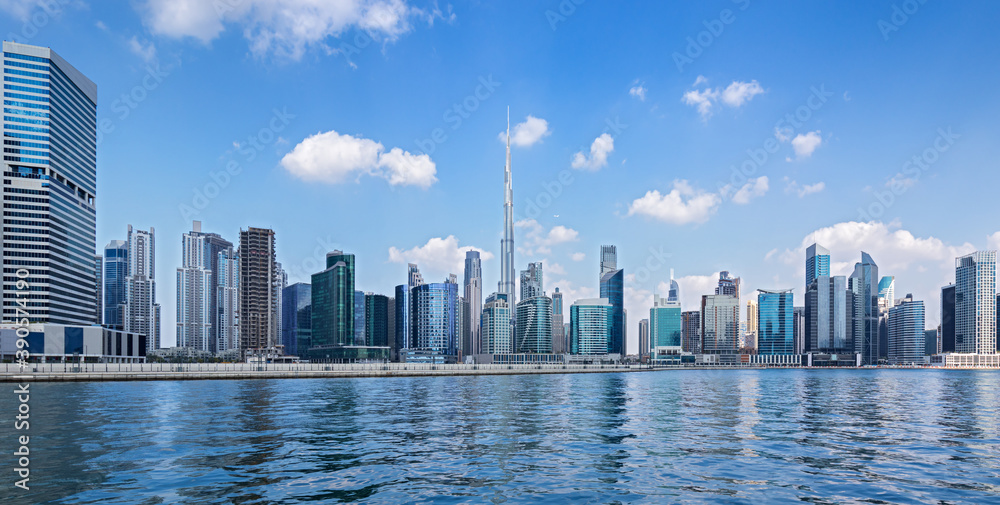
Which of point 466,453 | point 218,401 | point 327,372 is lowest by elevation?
point 327,372

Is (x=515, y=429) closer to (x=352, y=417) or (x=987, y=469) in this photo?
(x=352, y=417)

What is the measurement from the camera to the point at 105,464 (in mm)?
→ 30547

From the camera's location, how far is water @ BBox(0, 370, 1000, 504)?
1009 inches

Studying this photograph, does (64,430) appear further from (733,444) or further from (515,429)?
(733,444)

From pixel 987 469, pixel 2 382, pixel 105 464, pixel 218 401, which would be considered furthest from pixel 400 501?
pixel 2 382

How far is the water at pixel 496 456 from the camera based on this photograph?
25.6 meters

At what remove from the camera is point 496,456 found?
34.2 m

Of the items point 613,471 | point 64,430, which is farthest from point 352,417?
point 613,471

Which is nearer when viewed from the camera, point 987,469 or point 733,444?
point 987,469

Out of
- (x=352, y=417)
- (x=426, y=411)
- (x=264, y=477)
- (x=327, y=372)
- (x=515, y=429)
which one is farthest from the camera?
(x=327, y=372)

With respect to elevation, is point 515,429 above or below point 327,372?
above

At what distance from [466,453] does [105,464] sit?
17929 mm

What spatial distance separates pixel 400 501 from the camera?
24172 mm

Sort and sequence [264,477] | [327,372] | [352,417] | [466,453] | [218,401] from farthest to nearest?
1. [327,372]
2. [218,401]
3. [352,417]
4. [466,453]
5. [264,477]
